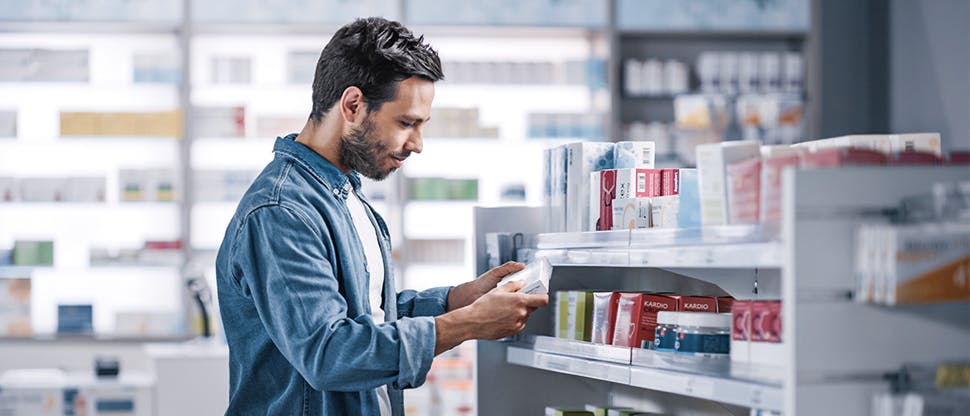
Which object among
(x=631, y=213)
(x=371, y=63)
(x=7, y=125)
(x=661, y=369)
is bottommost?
(x=661, y=369)

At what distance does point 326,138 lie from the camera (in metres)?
2.80

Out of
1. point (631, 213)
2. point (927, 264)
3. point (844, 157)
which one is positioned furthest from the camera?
point (631, 213)

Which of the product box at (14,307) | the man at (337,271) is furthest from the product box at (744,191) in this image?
the product box at (14,307)

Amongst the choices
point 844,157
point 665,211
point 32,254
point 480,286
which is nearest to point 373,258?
point 480,286

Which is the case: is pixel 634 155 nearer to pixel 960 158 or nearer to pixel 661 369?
pixel 661 369

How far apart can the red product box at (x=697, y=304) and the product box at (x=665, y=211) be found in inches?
7.8

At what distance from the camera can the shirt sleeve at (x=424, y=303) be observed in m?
3.21

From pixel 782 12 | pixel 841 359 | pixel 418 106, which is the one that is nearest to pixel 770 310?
pixel 841 359

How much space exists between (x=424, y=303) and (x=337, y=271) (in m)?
0.61

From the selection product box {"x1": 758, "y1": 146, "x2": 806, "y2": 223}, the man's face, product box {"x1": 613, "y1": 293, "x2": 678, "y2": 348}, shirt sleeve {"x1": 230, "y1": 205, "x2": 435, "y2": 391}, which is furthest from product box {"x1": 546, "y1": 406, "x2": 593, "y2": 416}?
product box {"x1": 758, "y1": 146, "x2": 806, "y2": 223}

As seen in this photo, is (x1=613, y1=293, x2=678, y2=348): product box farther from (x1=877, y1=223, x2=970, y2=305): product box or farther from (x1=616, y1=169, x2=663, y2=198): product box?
(x1=877, y1=223, x2=970, y2=305): product box

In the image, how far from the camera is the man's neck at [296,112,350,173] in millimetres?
2795

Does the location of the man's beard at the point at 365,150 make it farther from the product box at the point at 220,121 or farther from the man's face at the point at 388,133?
the product box at the point at 220,121

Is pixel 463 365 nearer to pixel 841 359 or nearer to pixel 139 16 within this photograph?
pixel 139 16
